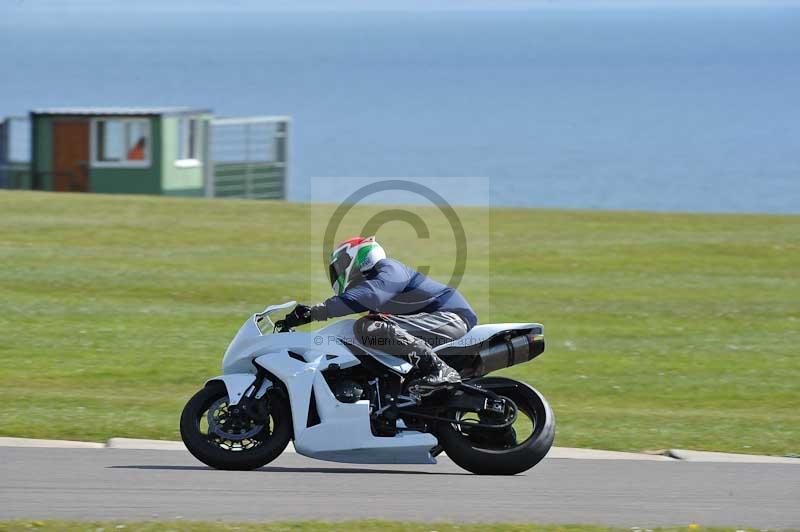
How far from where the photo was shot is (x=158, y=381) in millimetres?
14195

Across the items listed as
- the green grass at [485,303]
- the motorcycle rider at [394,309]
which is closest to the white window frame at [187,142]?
the green grass at [485,303]

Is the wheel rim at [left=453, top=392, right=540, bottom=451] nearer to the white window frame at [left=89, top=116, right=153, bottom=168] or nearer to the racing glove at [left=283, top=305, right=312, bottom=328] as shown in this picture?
the racing glove at [left=283, top=305, right=312, bottom=328]

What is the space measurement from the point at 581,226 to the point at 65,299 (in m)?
12.0

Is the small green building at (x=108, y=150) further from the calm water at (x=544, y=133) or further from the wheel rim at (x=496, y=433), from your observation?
the wheel rim at (x=496, y=433)

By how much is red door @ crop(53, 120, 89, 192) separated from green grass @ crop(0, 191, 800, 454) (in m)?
6.62

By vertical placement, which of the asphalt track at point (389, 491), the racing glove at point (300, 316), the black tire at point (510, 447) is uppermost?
the racing glove at point (300, 316)

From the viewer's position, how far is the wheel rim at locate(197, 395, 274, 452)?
9.71 meters

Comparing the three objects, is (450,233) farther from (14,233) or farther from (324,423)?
(324,423)

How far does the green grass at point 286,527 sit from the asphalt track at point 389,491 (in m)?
0.19

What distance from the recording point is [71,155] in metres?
37.8

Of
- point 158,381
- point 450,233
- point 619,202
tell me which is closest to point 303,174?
point 619,202

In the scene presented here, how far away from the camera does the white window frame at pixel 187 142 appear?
1502 inches

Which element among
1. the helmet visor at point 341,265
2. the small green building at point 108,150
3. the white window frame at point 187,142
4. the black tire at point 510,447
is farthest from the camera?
the white window frame at point 187,142

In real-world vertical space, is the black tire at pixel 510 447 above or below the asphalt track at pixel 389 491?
above
